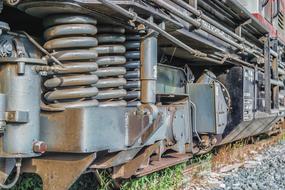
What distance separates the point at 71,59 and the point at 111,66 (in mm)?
464

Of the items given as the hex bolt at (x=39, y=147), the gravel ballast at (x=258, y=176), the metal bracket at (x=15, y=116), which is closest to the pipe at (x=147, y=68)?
the hex bolt at (x=39, y=147)

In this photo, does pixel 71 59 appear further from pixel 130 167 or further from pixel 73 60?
pixel 130 167

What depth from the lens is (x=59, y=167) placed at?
Result: 9.19 feet

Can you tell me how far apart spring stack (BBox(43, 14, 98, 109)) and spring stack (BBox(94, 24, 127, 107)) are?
0.66ft

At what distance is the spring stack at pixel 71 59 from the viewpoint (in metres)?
2.74

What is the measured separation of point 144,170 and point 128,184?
13.6 inches

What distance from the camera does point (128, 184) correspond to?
4.00 metres

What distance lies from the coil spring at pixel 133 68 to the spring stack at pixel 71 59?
0.64 m

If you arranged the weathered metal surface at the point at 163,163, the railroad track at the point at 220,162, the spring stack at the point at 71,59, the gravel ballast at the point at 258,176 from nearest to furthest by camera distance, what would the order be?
1. the spring stack at the point at 71,59
2. the weathered metal surface at the point at 163,163
3. the gravel ballast at the point at 258,176
4. the railroad track at the point at 220,162

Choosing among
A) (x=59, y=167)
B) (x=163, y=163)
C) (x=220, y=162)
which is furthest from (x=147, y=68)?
(x=220, y=162)

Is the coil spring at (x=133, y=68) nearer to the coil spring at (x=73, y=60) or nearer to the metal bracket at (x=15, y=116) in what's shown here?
the coil spring at (x=73, y=60)

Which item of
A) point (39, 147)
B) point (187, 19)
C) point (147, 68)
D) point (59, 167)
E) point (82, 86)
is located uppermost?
point (187, 19)

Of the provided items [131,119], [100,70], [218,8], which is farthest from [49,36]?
[218,8]

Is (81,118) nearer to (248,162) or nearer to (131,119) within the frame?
(131,119)
